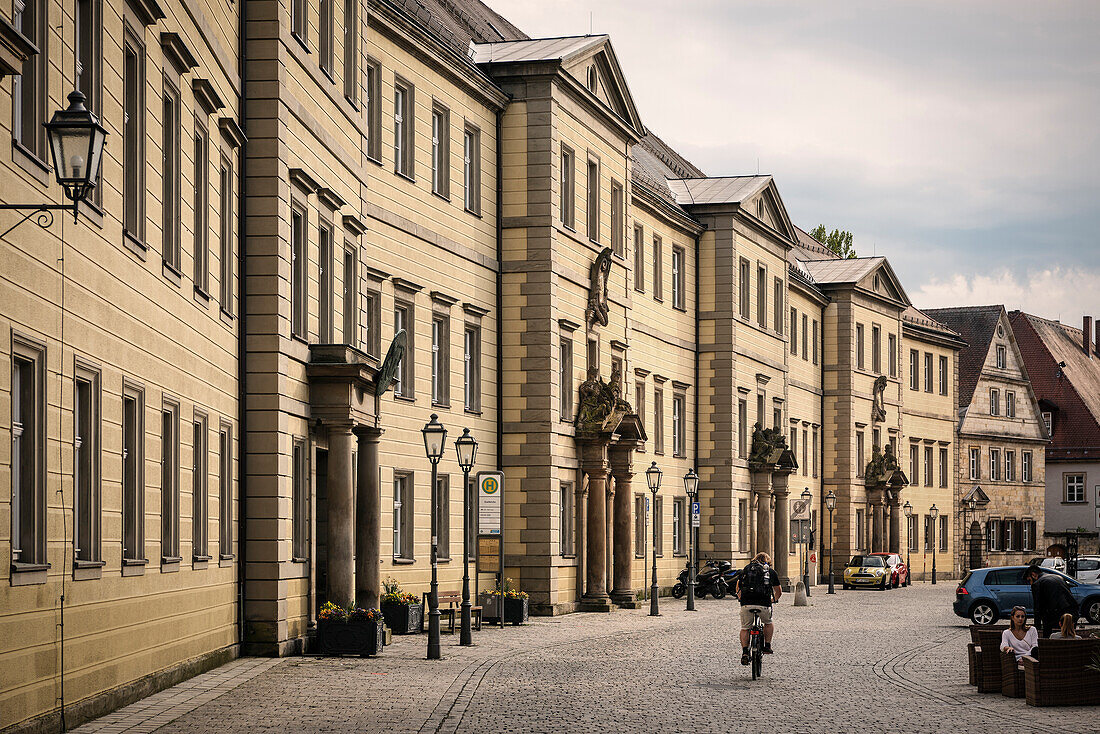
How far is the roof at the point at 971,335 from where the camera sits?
8844 centimetres

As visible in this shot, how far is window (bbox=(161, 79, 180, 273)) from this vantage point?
1920 cm

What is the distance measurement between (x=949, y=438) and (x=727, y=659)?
61.8 metres

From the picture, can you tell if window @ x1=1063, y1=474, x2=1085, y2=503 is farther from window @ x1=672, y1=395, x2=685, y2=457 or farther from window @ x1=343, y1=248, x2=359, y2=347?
window @ x1=343, y1=248, x2=359, y2=347

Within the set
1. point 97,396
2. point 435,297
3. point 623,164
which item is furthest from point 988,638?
point 623,164

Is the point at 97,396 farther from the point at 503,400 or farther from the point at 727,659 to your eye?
the point at 503,400

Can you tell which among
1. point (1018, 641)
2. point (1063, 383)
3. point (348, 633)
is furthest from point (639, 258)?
point (1063, 383)

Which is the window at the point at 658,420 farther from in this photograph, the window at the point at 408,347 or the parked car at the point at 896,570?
the window at the point at 408,347

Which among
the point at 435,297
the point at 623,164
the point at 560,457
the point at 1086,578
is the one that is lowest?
the point at 1086,578

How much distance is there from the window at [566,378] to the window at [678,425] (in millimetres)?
13818

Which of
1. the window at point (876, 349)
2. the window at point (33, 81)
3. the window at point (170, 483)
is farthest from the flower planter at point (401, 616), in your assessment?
the window at point (876, 349)

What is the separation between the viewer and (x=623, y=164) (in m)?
44.4

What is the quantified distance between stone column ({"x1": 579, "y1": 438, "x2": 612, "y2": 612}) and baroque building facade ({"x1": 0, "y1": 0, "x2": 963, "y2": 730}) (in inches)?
3.0

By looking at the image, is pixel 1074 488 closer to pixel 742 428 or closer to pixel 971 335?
pixel 971 335

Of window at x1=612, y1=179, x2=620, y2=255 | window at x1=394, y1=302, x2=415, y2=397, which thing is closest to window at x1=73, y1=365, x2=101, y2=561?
window at x1=394, y1=302, x2=415, y2=397
